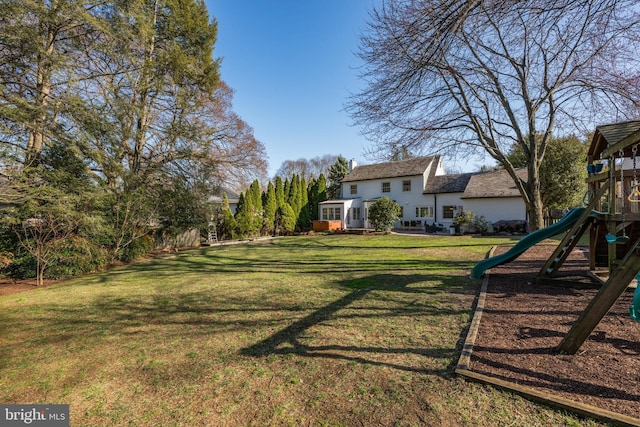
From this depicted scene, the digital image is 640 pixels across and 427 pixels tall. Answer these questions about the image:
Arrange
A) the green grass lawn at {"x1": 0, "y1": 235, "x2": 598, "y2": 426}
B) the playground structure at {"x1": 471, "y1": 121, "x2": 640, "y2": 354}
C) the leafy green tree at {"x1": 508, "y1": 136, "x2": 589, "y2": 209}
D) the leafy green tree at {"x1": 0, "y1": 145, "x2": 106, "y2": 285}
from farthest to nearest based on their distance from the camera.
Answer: the leafy green tree at {"x1": 508, "y1": 136, "x2": 589, "y2": 209} < the leafy green tree at {"x1": 0, "y1": 145, "x2": 106, "y2": 285} < the playground structure at {"x1": 471, "y1": 121, "x2": 640, "y2": 354} < the green grass lawn at {"x1": 0, "y1": 235, "x2": 598, "y2": 426}

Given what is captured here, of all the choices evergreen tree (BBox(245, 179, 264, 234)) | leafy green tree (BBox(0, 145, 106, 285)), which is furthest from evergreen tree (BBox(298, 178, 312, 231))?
leafy green tree (BBox(0, 145, 106, 285))

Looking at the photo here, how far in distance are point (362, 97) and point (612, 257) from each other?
7414mm

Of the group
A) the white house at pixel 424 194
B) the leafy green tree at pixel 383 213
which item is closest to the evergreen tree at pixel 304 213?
the white house at pixel 424 194

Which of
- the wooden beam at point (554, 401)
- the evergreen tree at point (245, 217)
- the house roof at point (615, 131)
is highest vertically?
the house roof at point (615, 131)

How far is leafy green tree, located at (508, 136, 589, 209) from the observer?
768 inches

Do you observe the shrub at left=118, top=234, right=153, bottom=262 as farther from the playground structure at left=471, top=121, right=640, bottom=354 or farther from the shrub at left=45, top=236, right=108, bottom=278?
the playground structure at left=471, top=121, right=640, bottom=354

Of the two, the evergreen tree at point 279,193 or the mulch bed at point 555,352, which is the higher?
the evergreen tree at point 279,193

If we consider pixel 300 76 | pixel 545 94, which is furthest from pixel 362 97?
pixel 545 94

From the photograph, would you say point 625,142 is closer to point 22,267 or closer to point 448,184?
point 22,267

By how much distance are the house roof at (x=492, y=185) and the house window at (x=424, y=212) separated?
3404mm

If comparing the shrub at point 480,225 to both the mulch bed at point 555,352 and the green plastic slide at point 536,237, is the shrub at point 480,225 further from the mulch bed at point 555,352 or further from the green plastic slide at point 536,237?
the mulch bed at point 555,352

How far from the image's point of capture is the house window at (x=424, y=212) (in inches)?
1040

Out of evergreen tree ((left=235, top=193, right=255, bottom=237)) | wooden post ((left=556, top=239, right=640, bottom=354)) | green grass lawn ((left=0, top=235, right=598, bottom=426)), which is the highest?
evergreen tree ((left=235, top=193, right=255, bottom=237))

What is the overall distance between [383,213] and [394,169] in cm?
879
